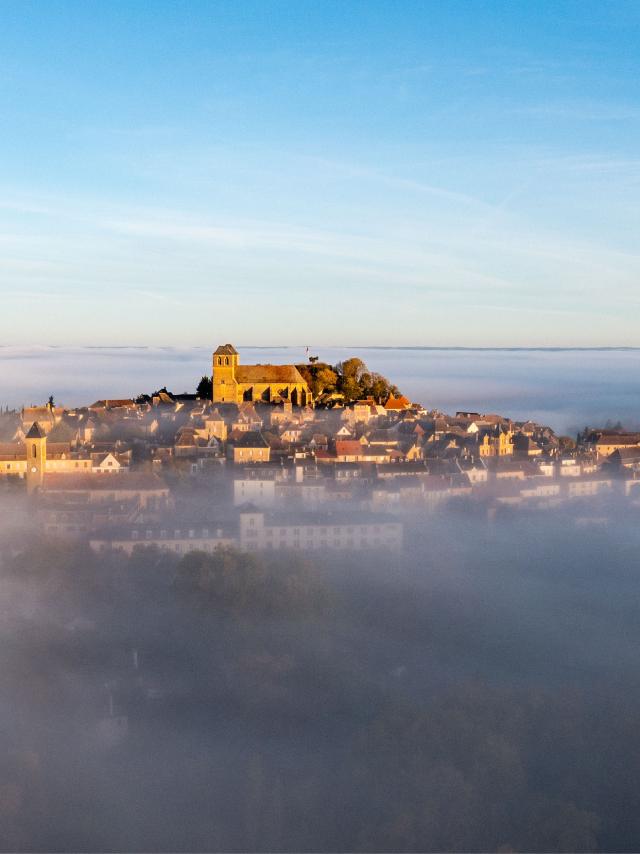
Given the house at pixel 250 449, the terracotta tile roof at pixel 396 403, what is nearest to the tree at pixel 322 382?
the terracotta tile roof at pixel 396 403

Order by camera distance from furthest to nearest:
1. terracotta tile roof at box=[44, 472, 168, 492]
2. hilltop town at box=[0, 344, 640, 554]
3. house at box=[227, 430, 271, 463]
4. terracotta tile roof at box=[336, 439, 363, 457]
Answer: terracotta tile roof at box=[336, 439, 363, 457] → house at box=[227, 430, 271, 463] → terracotta tile roof at box=[44, 472, 168, 492] → hilltop town at box=[0, 344, 640, 554]

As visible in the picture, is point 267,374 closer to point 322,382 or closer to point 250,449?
point 322,382

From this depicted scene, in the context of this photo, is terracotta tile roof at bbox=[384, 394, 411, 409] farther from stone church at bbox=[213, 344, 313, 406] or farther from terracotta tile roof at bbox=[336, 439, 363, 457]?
terracotta tile roof at bbox=[336, 439, 363, 457]

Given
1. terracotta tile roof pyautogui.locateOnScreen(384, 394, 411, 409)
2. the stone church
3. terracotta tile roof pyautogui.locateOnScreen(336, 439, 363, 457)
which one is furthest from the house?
terracotta tile roof pyautogui.locateOnScreen(384, 394, 411, 409)

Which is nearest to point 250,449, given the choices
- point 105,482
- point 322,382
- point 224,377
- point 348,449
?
point 348,449

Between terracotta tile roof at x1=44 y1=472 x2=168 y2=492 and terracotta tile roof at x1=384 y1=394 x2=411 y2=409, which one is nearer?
terracotta tile roof at x1=44 y1=472 x2=168 y2=492

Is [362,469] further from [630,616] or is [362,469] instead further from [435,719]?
[435,719]

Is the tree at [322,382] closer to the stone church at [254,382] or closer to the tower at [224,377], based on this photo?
the stone church at [254,382]
